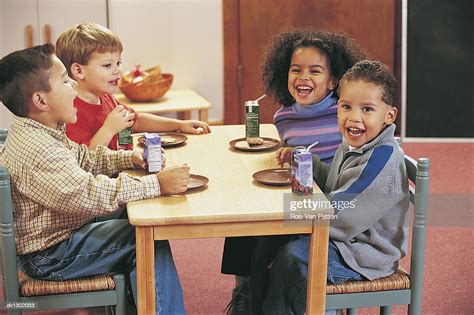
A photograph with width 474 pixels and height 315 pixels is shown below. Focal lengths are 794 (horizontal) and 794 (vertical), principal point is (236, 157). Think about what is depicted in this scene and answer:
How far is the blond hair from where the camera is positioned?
2539mm

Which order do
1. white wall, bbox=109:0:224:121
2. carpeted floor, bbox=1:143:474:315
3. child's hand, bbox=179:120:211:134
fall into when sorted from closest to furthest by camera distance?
child's hand, bbox=179:120:211:134 < carpeted floor, bbox=1:143:474:315 < white wall, bbox=109:0:224:121

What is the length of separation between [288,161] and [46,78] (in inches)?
28.2

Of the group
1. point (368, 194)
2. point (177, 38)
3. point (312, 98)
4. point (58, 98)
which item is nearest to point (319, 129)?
point (312, 98)

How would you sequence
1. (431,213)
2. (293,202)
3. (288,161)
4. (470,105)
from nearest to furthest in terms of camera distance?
(293,202)
(288,161)
(431,213)
(470,105)

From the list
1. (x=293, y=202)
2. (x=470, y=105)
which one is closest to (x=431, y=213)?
(x=470, y=105)

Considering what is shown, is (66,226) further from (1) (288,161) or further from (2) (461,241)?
(2) (461,241)

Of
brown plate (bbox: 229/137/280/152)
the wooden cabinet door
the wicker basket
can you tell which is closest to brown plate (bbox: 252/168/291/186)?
brown plate (bbox: 229/137/280/152)

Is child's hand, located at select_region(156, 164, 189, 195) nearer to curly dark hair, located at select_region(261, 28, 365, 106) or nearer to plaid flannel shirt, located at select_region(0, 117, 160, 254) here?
plaid flannel shirt, located at select_region(0, 117, 160, 254)

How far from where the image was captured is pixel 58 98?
2.06 metres

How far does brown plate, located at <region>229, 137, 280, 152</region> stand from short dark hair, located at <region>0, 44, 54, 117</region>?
0.65m

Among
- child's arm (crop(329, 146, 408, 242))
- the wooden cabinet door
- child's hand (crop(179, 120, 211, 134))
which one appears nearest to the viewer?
child's arm (crop(329, 146, 408, 242))

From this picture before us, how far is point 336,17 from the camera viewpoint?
4836 millimetres

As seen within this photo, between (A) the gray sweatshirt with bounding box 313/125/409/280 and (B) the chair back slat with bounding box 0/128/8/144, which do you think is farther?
(B) the chair back slat with bounding box 0/128/8/144

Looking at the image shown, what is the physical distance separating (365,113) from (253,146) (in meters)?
0.51
